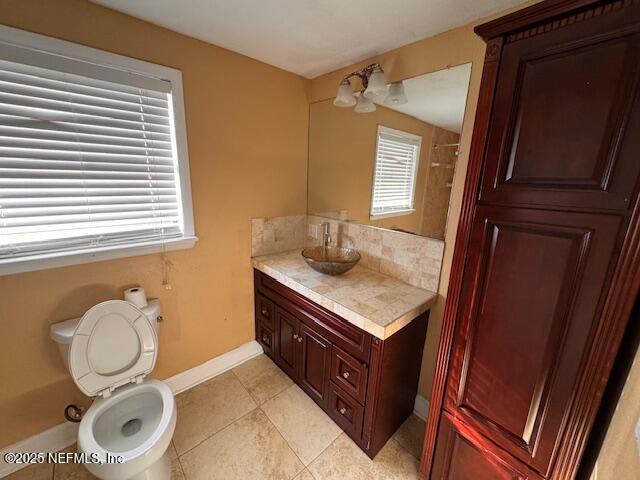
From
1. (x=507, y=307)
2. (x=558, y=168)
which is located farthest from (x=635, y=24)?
(x=507, y=307)

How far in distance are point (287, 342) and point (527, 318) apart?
1453mm

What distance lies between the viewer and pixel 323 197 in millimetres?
2213

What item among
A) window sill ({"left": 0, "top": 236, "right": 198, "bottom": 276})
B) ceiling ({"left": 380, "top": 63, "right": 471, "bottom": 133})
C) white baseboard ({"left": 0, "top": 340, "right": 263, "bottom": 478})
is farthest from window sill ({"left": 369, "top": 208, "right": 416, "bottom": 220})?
white baseboard ({"left": 0, "top": 340, "right": 263, "bottom": 478})

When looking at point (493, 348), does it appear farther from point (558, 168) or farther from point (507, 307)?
point (558, 168)

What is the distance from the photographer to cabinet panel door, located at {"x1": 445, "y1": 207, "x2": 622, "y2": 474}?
769 mm

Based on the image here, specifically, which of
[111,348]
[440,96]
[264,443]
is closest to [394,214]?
[440,96]

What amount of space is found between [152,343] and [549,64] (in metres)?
2.02

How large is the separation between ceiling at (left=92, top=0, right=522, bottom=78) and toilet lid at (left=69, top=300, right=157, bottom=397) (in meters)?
1.49

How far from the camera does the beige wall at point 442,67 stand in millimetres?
1288

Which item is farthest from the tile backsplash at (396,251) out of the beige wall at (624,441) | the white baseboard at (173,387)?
the white baseboard at (173,387)

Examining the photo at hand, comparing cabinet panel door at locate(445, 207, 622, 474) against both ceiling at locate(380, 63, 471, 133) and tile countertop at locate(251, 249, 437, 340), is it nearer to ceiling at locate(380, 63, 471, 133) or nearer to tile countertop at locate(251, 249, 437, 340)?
tile countertop at locate(251, 249, 437, 340)

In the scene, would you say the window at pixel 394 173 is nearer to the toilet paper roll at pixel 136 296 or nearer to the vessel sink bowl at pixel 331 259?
the vessel sink bowl at pixel 331 259

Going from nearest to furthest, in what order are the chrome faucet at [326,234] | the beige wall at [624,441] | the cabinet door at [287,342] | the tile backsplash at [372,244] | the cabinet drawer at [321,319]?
1. the beige wall at [624,441]
2. the cabinet drawer at [321,319]
3. the tile backsplash at [372,244]
4. the cabinet door at [287,342]
5. the chrome faucet at [326,234]

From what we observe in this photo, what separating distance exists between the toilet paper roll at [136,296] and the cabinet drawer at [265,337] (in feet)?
2.90
